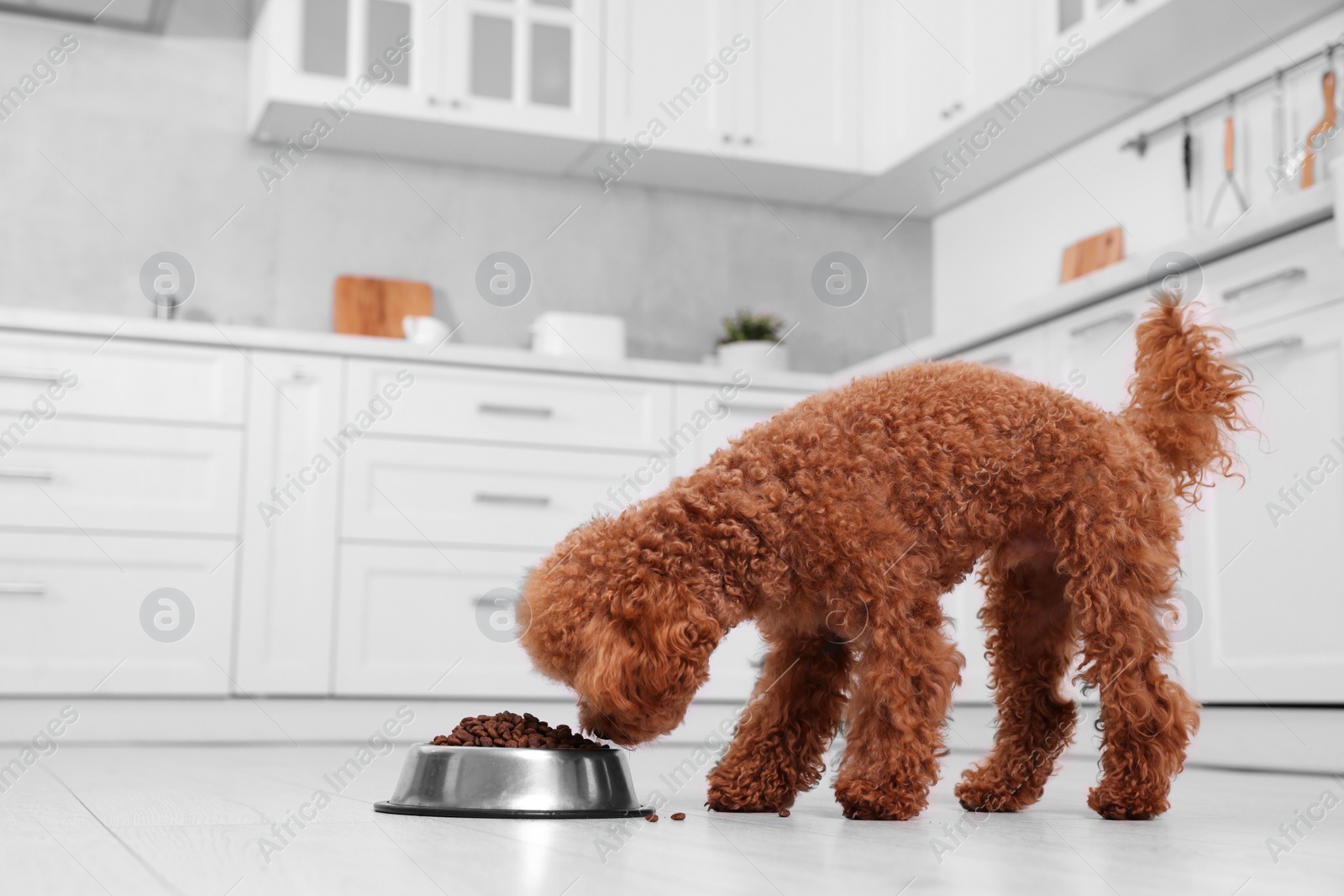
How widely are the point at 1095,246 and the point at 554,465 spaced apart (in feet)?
6.03

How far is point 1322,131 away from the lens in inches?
137

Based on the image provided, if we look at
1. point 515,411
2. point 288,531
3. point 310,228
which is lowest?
point 288,531

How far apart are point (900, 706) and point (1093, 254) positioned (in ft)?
9.82

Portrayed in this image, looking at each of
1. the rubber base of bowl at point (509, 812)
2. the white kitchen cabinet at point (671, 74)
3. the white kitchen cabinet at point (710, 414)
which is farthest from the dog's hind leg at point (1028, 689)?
the white kitchen cabinet at point (671, 74)

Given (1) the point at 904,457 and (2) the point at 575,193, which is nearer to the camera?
(1) the point at 904,457

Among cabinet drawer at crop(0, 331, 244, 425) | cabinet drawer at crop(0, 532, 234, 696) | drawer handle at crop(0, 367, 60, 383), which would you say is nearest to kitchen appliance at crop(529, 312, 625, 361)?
cabinet drawer at crop(0, 331, 244, 425)

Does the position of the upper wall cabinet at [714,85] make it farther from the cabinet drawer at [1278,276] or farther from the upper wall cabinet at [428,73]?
the cabinet drawer at [1278,276]

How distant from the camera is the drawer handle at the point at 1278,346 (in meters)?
2.69

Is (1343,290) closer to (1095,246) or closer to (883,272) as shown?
(1095,246)

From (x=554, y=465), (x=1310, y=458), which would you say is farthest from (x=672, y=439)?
(x=1310, y=458)

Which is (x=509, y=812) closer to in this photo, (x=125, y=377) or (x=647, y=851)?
(x=647, y=851)

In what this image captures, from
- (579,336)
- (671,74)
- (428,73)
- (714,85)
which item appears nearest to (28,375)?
(428,73)

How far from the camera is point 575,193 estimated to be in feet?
16.1

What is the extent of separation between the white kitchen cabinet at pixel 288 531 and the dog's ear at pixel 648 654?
2.27 m
